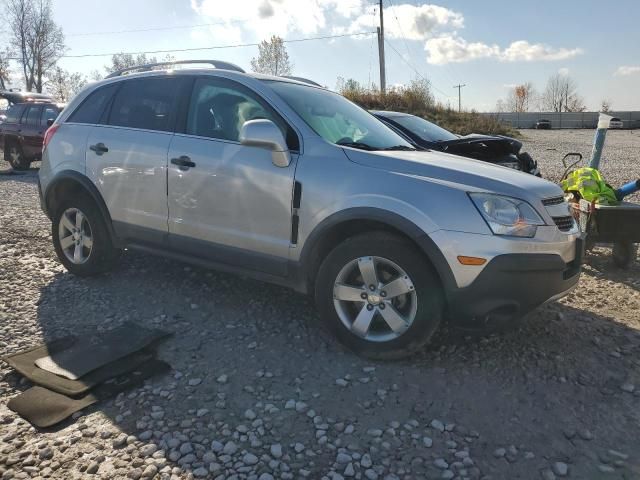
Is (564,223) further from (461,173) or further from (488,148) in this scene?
(488,148)

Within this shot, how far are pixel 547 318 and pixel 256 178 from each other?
2467 mm

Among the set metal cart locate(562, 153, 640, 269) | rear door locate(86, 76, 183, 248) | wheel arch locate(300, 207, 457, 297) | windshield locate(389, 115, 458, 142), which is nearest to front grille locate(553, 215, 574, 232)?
wheel arch locate(300, 207, 457, 297)

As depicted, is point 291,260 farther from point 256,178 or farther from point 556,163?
point 556,163

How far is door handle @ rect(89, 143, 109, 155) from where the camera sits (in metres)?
4.66

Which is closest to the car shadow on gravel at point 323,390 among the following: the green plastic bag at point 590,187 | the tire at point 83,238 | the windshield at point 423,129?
the tire at point 83,238

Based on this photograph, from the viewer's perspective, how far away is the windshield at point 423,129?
7.73 meters

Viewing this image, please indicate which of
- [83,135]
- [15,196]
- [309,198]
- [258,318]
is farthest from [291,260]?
[15,196]

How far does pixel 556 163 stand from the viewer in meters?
15.8

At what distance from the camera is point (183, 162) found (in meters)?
4.12

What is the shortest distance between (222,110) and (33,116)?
1236 cm

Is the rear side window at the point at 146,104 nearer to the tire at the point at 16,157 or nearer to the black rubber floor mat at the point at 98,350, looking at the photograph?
the black rubber floor mat at the point at 98,350

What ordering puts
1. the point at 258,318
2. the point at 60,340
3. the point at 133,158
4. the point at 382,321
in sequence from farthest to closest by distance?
the point at 133,158
the point at 258,318
the point at 60,340
the point at 382,321

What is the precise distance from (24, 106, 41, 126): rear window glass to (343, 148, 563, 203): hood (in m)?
13.2

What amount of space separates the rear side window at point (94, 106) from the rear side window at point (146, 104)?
13cm
